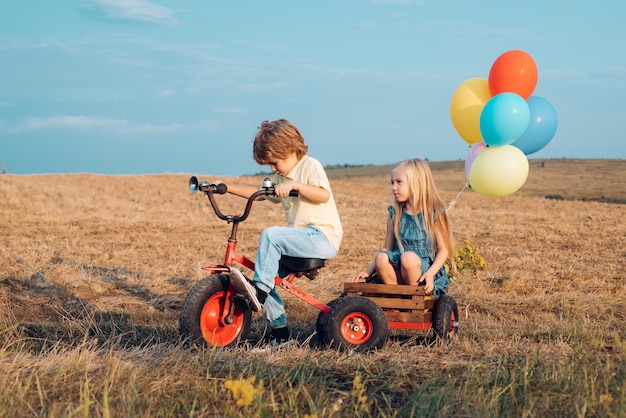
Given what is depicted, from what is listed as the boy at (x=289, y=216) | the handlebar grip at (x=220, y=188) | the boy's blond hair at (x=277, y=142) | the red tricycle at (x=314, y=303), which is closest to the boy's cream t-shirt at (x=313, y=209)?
the boy at (x=289, y=216)

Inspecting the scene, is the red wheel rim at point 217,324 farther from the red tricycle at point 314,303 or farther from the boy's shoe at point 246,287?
the boy's shoe at point 246,287

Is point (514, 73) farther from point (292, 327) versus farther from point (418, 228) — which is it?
point (292, 327)

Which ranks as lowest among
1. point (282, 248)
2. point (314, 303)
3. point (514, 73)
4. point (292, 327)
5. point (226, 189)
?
point (292, 327)

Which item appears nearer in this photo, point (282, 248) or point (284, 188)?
point (284, 188)

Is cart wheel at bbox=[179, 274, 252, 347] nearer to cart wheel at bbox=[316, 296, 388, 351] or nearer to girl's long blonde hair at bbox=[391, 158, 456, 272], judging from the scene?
cart wheel at bbox=[316, 296, 388, 351]

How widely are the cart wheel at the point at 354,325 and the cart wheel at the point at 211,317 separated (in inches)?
24.6

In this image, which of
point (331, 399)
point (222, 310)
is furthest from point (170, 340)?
point (331, 399)

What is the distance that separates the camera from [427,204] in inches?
220

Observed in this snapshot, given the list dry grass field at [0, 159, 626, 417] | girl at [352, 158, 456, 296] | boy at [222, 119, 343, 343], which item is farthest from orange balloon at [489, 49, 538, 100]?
boy at [222, 119, 343, 343]

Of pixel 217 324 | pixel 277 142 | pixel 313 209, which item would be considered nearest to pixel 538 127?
pixel 313 209

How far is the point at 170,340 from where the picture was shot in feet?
17.8

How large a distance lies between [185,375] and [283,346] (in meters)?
1.29

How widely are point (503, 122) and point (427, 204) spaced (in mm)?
2784

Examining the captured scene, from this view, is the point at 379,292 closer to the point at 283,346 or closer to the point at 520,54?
the point at 283,346
